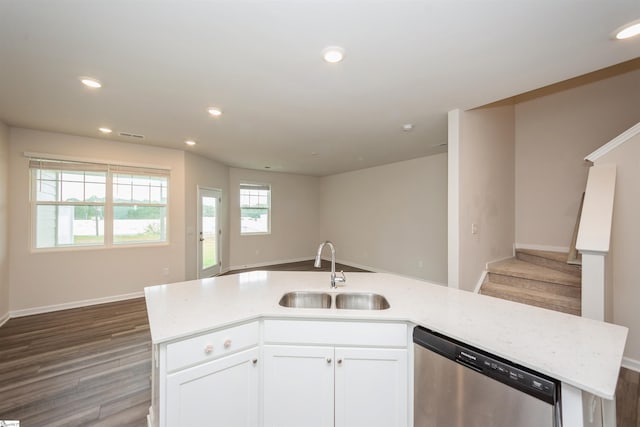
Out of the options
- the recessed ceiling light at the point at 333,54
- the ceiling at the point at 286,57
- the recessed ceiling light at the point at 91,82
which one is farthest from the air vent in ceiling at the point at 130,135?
the recessed ceiling light at the point at 333,54

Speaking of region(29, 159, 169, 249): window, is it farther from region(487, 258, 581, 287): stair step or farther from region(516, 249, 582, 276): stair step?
region(516, 249, 582, 276): stair step

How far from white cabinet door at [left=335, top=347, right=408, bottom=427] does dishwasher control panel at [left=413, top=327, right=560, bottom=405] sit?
0.21 m

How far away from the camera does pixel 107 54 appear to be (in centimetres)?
181

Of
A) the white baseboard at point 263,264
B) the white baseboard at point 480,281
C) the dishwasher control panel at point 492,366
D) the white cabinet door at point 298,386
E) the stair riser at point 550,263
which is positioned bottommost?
the white baseboard at point 263,264

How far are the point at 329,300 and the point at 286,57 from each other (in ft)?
6.02

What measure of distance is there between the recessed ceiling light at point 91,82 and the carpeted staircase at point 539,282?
14.4 ft

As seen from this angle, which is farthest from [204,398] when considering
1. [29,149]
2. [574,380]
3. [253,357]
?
[29,149]

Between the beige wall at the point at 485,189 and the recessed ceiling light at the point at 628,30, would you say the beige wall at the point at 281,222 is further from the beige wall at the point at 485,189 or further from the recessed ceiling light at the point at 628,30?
the recessed ceiling light at the point at 628,30

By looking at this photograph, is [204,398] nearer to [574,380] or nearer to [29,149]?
[574,380]

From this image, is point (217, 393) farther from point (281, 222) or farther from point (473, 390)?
point (281, 222)

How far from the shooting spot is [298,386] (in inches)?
60.4

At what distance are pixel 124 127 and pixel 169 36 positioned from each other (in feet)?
7.93

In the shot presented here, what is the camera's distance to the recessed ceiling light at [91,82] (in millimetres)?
2151

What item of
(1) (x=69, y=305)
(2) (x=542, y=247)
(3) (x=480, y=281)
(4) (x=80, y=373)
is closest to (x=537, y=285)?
(3) (x=480, y=281)
